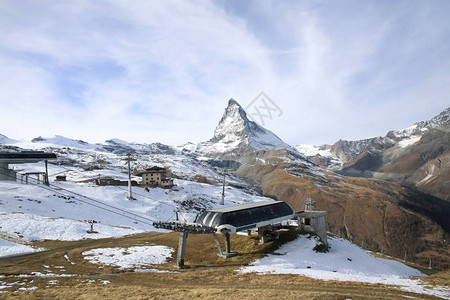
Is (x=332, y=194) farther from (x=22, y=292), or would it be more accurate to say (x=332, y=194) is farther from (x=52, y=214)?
(x=22, y=292)

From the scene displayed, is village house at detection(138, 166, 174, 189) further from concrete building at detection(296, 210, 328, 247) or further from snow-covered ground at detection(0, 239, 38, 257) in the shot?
snow-covered ground at detection(0, 239, 38, 257)

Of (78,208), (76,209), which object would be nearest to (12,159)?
(78,208)

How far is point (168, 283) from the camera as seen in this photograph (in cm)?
2758

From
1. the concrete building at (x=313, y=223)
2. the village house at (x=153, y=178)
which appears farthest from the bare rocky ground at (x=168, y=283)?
the village house at (x=153, y=178)

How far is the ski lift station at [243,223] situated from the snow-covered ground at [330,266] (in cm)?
355

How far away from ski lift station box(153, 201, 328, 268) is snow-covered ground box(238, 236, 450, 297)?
3.55m

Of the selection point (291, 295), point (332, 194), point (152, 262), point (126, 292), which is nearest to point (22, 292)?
point (126, 292)

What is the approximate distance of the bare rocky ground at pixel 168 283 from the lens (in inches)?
907

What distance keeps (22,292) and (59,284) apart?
10.3 ft

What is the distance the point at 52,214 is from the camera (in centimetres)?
6141

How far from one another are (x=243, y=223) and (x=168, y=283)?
16149 mm

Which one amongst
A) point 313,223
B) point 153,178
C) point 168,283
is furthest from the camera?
point 153,178

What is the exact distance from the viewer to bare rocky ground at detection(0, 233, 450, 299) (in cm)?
2305

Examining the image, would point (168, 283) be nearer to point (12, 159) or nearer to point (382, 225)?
point (12, 159)
